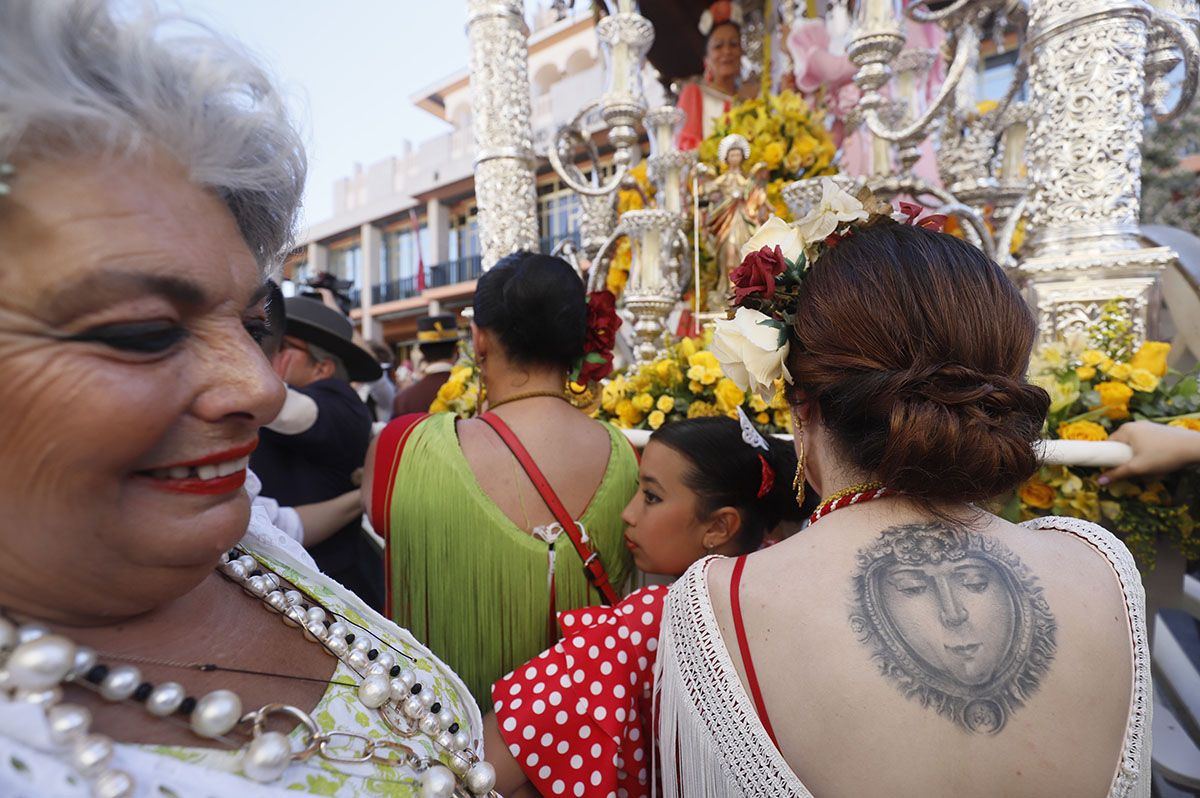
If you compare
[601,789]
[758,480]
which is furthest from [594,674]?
[758,480]

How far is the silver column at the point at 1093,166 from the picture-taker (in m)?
2.48

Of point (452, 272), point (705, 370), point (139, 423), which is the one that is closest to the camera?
point (139, 423)

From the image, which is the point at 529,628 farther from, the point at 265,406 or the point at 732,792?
the point at 265,406

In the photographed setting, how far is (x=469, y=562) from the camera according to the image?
6.16ft

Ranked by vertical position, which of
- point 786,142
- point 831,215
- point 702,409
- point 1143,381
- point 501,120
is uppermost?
point 501,120

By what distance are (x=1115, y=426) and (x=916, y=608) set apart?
62.8 inches

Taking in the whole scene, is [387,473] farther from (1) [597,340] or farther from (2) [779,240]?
(2) [779,240]

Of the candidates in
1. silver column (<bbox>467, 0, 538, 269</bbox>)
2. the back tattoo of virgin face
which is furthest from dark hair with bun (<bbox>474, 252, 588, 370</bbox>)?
silver column (<bbox>467, 0, 538, 269</bbox>)

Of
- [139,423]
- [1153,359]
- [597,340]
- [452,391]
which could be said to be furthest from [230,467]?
[452,391]

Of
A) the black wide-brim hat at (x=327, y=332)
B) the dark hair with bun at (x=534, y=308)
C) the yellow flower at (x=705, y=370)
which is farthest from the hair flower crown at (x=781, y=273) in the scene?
the black wide-brim hat at (x=327, y=332)

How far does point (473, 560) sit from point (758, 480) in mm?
872

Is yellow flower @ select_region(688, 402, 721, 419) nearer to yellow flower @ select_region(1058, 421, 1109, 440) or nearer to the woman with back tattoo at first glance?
yellow flower @ select_region(1058, 421, 1109, 440)

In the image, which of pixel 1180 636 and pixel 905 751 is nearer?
pixel 905 751

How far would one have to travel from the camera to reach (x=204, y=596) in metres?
0.84
